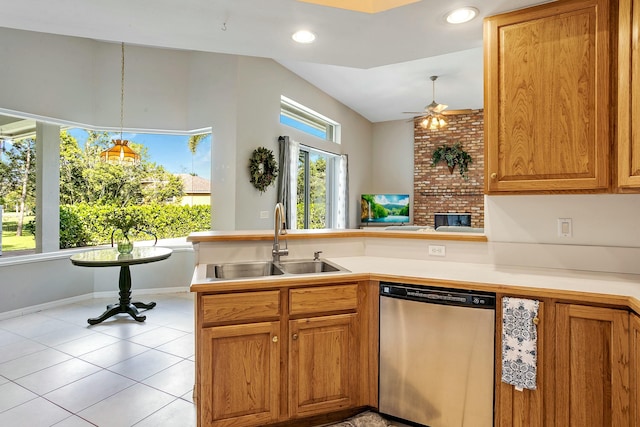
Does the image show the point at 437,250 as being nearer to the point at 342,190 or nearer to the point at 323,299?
the point at 323,299

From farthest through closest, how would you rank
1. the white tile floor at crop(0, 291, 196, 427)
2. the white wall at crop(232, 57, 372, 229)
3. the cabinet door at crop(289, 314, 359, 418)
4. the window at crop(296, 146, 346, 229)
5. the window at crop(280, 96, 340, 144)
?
the window at crop(296, 146, 346, 229), the window at crop(280, 96, 340, 144), the white wall at crop(232, 57, 372, 229), the white tile floor at crop(0, 291, 196, 427), the cabinet door at crop(289, 314, 359, 418)

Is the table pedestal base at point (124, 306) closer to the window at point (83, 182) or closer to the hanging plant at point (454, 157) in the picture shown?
the window at point (83, 182)

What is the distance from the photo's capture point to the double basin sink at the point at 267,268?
2219mm

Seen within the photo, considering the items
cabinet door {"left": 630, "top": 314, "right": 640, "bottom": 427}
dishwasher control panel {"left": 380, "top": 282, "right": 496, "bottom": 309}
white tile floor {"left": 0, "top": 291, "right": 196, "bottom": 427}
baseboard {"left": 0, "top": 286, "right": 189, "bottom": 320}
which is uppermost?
dishwasher control panel {"left": 380, "top": 282, "right": 496, "bottom": 309}

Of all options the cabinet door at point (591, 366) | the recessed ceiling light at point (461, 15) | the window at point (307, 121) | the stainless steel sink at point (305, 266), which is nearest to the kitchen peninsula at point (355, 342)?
the cabinet door at point (591, 366)

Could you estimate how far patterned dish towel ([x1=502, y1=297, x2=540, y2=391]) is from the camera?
1576 mm

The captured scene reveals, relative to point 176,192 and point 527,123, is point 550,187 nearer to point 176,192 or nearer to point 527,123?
point 527,123

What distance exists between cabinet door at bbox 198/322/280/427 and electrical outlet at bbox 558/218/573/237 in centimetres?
188

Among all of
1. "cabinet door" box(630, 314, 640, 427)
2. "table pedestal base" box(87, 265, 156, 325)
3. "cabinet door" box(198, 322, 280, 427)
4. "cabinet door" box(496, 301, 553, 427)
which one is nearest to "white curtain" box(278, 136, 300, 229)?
"table pedestal base" box(87, 265, 156, 325)

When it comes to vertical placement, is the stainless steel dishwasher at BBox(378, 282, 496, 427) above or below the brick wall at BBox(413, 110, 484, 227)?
below

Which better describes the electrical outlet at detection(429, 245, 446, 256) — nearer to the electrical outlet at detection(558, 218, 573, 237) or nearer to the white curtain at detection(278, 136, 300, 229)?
the electrical outlet at detection(558, 218, 573, 237)

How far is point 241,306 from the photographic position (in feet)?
5.74

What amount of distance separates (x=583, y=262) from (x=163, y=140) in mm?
5235

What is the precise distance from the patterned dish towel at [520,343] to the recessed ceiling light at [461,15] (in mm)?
1660
